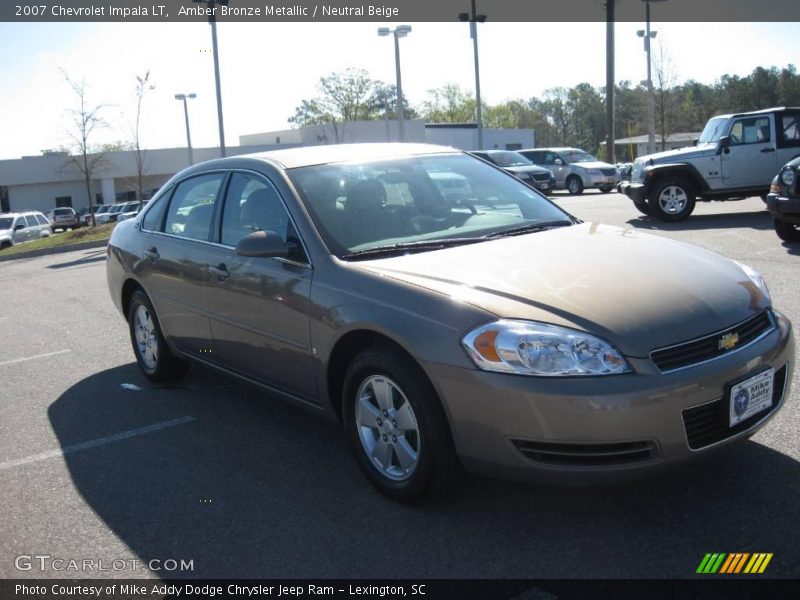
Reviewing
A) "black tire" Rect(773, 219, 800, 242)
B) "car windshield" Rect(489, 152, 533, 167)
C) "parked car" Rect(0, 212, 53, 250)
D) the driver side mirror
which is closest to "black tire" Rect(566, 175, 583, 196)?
"car windshield" Rect(489, 152, 533, 167)

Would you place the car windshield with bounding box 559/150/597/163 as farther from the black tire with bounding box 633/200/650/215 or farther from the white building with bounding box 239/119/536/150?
the white building with bounding box 239/119/536/150

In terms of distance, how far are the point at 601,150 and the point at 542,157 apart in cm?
4848

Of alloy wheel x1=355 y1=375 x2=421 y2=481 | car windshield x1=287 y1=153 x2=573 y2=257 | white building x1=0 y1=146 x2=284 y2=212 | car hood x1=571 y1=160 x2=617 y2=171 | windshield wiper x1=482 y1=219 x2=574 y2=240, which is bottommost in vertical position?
alloy wheel x1=355 y1=375 x2=421 y2=481

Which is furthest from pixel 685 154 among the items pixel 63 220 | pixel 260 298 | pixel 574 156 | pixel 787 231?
pixel 63 220

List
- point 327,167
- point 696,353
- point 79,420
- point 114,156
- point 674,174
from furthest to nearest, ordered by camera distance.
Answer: point 114,156 < point 674,174 < point 79,420 < point 327,167 < point 696,353

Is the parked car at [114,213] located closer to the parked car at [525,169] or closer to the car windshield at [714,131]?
the parked car at [525,169]

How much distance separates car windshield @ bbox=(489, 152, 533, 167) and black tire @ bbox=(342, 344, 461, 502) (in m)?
Answer: 24.0

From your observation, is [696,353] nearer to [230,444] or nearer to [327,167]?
[327,167]

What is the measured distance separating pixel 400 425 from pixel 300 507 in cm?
65

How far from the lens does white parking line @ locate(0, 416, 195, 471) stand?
4.70 meters

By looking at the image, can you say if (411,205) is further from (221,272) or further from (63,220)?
(63,220)

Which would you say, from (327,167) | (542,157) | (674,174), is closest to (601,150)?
(542,157)

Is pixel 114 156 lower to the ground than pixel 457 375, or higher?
higher

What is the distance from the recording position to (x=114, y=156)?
58719 millimetres
